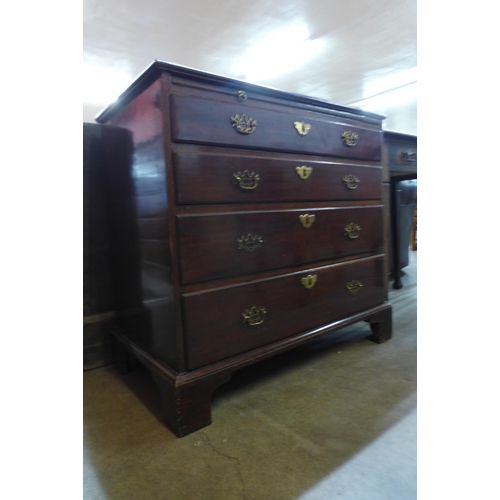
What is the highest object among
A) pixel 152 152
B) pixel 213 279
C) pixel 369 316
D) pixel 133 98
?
pixel 133 98

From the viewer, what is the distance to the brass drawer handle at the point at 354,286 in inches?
55.1

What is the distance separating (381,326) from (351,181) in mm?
683

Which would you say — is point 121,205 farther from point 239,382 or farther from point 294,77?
point 294,77

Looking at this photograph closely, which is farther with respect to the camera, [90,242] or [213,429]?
[90,242]

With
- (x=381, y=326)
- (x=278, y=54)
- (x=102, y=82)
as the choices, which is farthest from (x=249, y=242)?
(x=102, y=82)

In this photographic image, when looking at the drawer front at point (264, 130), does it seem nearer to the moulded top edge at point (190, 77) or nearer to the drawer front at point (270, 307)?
the moulded top edge at point (190, 77)

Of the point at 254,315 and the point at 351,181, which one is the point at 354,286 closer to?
the point at 351,181

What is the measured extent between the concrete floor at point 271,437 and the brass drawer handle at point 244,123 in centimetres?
87

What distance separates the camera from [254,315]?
1.09 meters

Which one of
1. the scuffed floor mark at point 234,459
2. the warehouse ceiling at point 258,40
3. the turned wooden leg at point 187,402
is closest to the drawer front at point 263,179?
the turned wooden leg at point 187,402

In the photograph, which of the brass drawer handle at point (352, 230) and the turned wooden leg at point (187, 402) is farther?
the brass drawer handle at point (352, 230)
